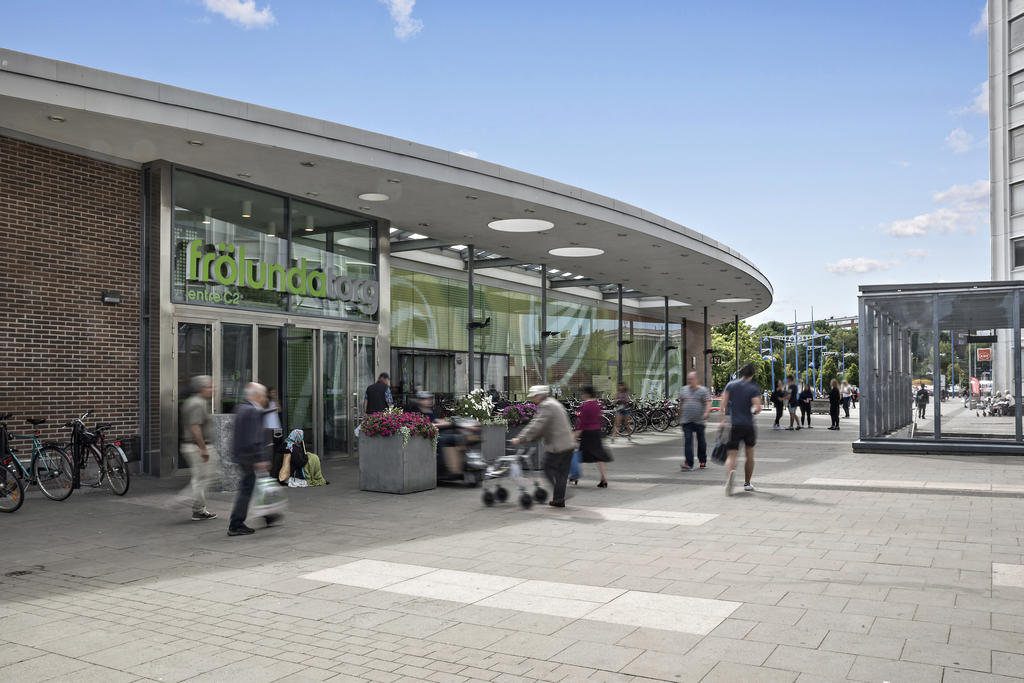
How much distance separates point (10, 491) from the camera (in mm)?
9820

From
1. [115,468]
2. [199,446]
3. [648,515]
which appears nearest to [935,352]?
[648,515]

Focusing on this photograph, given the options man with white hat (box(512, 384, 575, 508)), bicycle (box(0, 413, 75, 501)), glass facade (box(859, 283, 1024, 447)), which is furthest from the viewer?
glass facade (box(859, 283, 1024, 447))

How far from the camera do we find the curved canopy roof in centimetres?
1025

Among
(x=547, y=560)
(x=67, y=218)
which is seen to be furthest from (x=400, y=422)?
(x=67, y=218)

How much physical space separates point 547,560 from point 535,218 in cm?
1080

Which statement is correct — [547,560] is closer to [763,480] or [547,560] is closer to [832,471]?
[763,480]

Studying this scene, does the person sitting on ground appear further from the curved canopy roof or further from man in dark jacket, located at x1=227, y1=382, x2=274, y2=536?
the curved canopy roof

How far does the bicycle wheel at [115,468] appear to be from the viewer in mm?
11117

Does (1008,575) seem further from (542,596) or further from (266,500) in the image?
(266,500)

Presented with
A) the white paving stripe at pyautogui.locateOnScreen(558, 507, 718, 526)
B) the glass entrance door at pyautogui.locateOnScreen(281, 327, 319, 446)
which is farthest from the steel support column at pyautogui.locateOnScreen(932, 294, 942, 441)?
the glass entrance door at pyautogui.locateOnScreen(281, 327, 319, 446)

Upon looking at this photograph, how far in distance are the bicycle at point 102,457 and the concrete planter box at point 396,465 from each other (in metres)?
3.14

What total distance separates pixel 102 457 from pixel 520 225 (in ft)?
30.7

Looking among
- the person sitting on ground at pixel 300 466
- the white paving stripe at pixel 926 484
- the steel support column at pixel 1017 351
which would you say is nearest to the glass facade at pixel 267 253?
the person sitting on ground at pixel 300 466

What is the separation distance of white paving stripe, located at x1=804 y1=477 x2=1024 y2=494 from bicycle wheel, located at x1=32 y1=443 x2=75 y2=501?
32.9ft
